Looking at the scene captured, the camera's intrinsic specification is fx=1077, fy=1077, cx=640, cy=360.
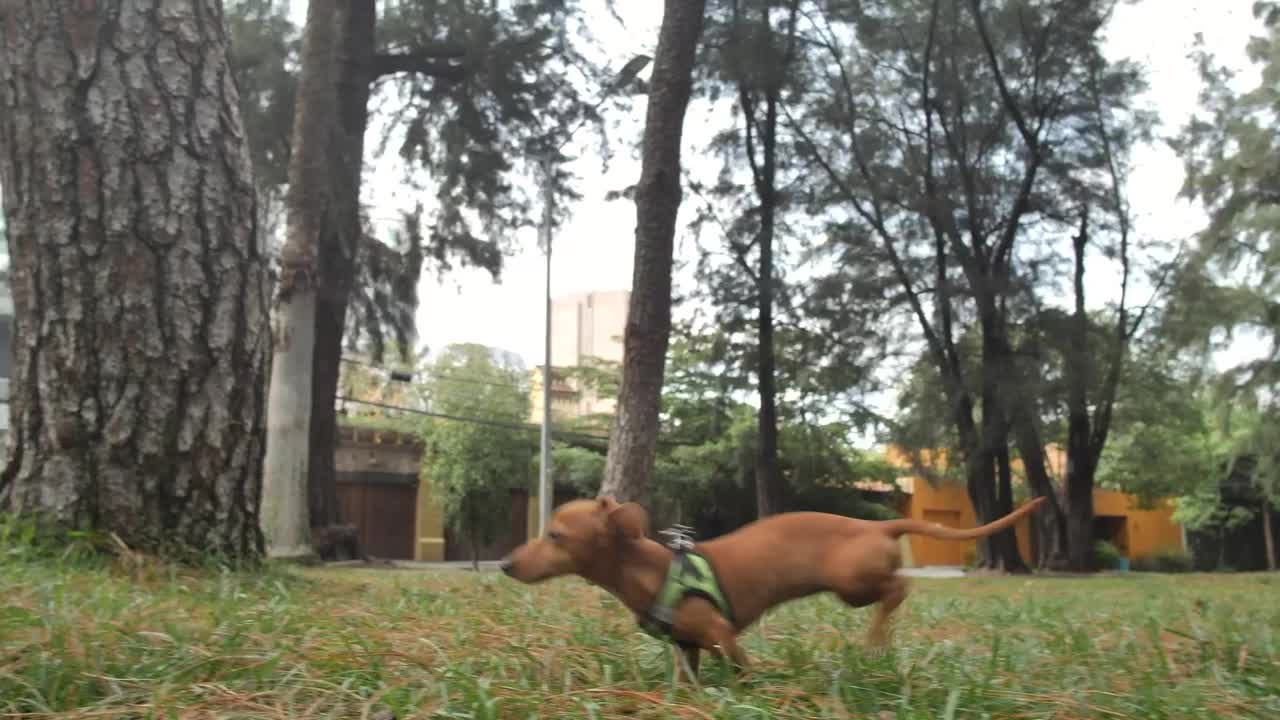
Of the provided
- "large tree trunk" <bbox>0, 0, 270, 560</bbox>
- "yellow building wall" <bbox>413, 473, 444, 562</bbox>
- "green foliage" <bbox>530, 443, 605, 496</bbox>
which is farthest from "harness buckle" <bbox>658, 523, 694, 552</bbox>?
"yellow building wall" <bbox>413, 473, 444, 562</bbox>

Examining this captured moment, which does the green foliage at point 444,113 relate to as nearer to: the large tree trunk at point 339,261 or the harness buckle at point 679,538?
the large tree trunk at point 339,261

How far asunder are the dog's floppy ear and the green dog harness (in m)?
0.10

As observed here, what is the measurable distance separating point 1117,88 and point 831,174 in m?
5.06

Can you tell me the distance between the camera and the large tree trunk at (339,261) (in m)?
11.9

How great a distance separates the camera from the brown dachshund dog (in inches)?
91.0

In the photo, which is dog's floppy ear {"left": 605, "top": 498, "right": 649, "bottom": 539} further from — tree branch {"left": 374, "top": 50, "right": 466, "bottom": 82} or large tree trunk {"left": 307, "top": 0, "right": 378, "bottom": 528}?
tree branch {"left": 374, "top": 50, "right": 466, "bottom": 82}

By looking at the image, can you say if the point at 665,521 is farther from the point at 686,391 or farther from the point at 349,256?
the point at 349,256

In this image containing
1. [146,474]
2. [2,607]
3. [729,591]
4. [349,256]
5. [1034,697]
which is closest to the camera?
[1034,697]

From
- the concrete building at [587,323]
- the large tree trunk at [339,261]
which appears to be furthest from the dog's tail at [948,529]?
the concrete building at [587,323]

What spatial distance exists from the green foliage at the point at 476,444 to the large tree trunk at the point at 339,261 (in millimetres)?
13757

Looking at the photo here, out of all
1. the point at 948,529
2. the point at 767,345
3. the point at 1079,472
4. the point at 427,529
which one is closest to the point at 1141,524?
the point at 1079,472

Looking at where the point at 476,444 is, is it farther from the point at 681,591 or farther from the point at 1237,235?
the point at 681,591

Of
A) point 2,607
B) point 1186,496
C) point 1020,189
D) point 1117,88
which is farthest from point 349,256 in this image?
point 1186,496

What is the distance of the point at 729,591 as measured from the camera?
2.32 meters
